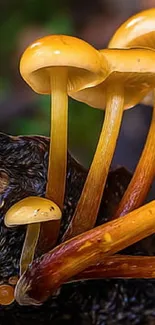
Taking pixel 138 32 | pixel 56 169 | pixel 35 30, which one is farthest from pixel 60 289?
pixel 35 30

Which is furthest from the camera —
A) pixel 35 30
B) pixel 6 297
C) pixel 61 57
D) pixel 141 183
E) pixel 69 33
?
pixel 35 30

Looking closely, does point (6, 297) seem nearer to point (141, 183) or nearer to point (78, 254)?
point (78, 254)

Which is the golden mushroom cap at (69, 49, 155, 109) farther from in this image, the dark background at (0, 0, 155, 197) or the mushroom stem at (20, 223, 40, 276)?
the dark background at (0, 0, 155, 197)

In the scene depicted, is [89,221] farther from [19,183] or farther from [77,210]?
[19,183]

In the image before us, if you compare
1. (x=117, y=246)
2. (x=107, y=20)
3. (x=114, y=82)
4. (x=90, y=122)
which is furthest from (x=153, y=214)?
(x=107, y=20)

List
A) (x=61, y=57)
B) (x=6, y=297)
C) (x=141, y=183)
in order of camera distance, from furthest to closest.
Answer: (x=141, y=183), (x=6, y=297), (x=61, y=57)

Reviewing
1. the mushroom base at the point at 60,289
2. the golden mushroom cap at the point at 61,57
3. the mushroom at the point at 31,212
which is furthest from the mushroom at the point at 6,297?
the golden mushroom cap at the point at 61,57
